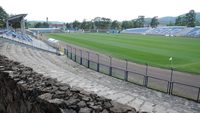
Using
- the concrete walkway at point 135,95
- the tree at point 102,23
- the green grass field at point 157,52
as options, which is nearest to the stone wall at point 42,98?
the concrete walkway at point 135,95

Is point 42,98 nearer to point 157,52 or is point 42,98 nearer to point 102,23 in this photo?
point 157,52

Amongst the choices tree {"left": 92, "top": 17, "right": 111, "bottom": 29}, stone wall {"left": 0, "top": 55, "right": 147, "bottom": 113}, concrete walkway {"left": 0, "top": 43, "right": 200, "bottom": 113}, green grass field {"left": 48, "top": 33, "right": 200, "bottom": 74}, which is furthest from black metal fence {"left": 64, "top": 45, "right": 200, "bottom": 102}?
tree {"left": 92, "top": 17, "right": 111, "bottom": 29}

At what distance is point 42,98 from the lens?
Result: 5160mm

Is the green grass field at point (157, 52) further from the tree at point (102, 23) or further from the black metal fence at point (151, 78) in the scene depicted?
the tree at point (102, 23)

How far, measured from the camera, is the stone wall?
Answer: 4.78 meters

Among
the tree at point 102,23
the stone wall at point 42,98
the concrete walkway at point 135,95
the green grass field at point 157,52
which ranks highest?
the tree at point 102,23

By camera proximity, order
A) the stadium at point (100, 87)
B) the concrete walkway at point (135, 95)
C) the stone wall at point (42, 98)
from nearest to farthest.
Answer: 1. the stone wall at point (42, 98)
2. the stadium at point (100, 87)
3. the concrete walkway at point (135, 95)

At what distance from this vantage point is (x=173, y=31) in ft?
320

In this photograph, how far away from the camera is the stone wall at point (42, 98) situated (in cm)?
478

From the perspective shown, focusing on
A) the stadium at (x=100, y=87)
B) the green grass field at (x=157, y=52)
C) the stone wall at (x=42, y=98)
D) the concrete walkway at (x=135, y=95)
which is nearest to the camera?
the stone wall at (x=42, y=98)

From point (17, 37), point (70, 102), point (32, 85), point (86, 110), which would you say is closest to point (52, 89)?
point (32, 85)

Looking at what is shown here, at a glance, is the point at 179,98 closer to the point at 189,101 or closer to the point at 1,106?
the point at 189,101

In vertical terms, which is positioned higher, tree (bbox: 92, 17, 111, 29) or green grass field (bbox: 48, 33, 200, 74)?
tree (bbox: 92, 17, 111, 29)

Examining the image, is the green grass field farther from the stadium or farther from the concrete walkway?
the concrete walkway
